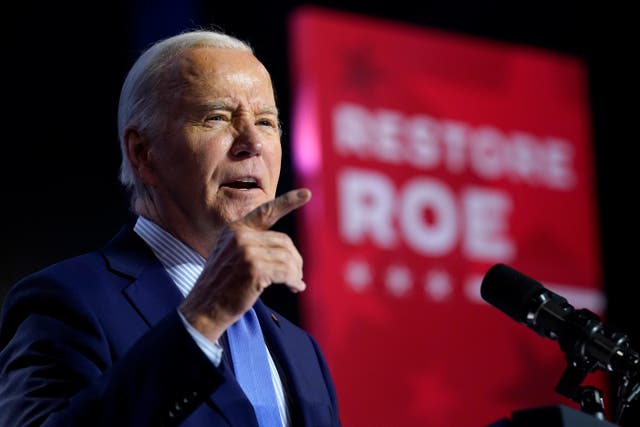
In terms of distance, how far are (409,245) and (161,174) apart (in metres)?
2.28

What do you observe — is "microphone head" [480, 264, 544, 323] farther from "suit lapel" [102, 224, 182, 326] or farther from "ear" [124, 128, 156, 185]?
"ear" [124, 128, 156, 185]

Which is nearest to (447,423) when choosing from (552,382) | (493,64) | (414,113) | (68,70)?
(552,382)

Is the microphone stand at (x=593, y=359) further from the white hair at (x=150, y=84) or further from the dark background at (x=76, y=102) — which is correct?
the dark background at (x=76, y=102)

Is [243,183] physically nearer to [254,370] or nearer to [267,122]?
[267,122]

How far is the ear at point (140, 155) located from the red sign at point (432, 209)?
184 centimetres

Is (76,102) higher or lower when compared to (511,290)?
lower

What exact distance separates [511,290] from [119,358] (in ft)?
2.10

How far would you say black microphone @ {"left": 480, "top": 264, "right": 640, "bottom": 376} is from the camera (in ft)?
4.84

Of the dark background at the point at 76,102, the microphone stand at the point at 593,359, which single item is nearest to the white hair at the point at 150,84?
the microphone stand at the point at 593,359

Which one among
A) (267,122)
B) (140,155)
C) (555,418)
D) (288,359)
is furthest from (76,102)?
(555,418)

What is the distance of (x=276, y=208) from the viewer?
4.60ft

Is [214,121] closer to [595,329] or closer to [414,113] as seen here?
[595,329]

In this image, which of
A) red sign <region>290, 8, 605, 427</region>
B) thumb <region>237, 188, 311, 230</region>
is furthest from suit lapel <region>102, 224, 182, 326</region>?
red sign <region>290, 8, 605, 427</region>

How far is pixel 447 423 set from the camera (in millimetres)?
4094
